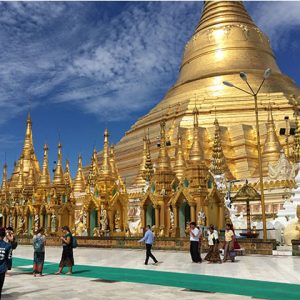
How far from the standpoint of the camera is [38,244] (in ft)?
38.6

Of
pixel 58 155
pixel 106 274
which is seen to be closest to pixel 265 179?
pixel 58 155

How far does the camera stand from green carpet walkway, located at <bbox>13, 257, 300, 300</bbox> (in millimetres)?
8773

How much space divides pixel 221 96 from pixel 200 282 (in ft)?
118

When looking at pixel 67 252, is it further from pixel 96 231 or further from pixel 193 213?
pixel 96 231

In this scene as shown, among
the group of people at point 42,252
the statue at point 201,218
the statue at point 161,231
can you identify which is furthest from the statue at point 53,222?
the group of people at point 42,252

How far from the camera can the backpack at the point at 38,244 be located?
11766 mm

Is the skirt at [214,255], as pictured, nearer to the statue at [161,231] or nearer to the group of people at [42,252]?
the group of people at [42,252]

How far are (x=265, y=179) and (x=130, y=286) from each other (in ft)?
76.3

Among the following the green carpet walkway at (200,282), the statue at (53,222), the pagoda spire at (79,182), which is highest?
the pagoda spire at (79,182)

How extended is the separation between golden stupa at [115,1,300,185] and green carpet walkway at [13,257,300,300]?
24252 millimetres

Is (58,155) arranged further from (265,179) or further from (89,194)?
(265,179)

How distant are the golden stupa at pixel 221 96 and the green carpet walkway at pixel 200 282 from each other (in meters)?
24.3

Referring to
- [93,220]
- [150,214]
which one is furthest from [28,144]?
[150,214]

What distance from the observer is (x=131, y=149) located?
150ft
